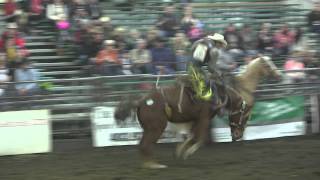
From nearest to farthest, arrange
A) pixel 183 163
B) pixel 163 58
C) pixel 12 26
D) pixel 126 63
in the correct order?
pixel 183 163 → pixel 126 63 → pixel 163 58 → pixel 12 26

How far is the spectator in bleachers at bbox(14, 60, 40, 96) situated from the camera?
35.0 ft

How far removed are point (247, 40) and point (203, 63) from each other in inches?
235

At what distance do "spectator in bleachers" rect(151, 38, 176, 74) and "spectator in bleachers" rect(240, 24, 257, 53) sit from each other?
2493mm

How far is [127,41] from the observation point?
1348 centimetres

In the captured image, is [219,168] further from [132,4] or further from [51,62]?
[132,4]

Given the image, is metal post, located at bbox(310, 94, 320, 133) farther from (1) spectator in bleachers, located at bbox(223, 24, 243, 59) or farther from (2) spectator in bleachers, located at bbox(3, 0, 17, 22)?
(2) spectator in bleachers, located at bbox(3, 0, 17, 22)

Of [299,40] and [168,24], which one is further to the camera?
[299,40]

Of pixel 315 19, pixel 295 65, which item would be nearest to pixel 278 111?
pixel 295 65

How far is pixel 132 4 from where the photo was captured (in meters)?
15.9

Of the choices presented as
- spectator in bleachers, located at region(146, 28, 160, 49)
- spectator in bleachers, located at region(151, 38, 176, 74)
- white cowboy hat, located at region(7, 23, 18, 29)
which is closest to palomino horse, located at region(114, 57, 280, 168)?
spectator in bleachers, located at region(151, 38, 176, 74)

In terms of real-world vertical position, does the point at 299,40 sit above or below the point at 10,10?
below

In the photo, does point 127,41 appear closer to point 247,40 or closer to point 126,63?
point 126,63

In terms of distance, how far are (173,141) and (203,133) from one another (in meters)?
2.11

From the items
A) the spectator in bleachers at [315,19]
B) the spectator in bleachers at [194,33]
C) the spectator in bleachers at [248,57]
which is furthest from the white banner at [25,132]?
the spectator in bleachers at [315,19]
